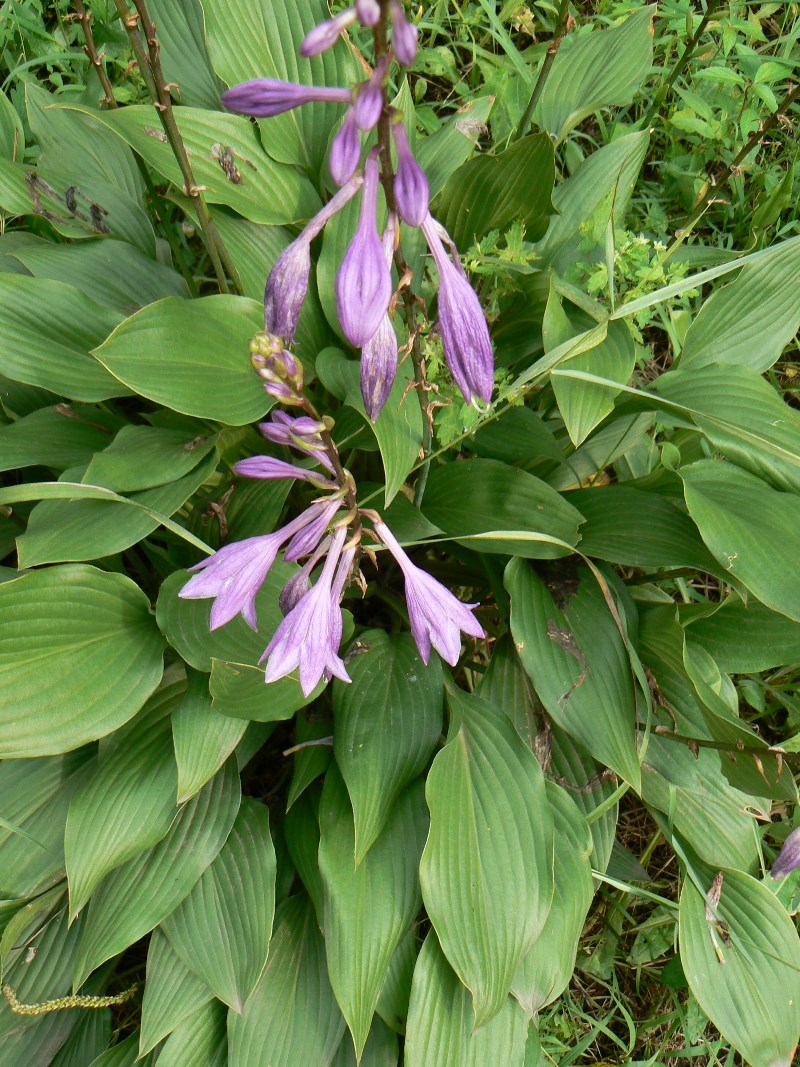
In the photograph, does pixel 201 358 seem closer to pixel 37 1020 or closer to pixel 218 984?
pixel 218 984

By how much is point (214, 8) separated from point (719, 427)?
155cm

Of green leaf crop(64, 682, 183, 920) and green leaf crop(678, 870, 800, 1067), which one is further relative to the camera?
green leaf crop(678, 870, 800, 1067)

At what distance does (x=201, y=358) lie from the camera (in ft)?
5.88

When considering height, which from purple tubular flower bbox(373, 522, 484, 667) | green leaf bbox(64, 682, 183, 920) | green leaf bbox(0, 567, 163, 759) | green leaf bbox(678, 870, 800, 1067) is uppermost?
purple tubular flower bbox(373, 522, 484, 667)

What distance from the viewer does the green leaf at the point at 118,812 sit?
68.6 inches

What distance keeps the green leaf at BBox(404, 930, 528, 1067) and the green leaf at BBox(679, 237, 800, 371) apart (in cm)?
153

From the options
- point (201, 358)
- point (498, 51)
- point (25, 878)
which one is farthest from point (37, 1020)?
point (498, 51)

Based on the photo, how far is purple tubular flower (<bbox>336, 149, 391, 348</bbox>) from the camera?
1110mm

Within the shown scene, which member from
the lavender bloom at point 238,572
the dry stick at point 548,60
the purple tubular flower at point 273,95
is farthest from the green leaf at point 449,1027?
the dry stick at point 548,60

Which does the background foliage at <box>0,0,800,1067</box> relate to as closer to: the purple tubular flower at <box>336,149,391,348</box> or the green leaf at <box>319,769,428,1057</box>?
the green leaf at <box>319,769,428,1057</box>

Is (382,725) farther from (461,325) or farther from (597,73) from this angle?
(597,73)

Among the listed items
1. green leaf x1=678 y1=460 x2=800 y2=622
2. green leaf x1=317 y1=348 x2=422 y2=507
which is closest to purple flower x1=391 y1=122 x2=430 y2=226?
green leaf x1=317 y1=348 x2=422 y2=507

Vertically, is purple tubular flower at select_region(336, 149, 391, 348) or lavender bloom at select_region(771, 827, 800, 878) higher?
purple tubular flower at select_region(336, 149, 391, 348)

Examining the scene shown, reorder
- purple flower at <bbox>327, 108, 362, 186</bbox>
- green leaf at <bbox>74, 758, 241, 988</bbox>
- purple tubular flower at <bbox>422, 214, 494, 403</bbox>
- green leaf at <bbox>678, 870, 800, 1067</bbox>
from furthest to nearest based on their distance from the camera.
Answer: green leaf at <bbox>678, 870, 800, 1067</bbox>, green leaf at <bbox>74, 758, 241, 988</bbox>, purple tubular flower at <bbox>422, 214, 494, 403</bbox>, purple flower at <bbox>327, 108, 362, 186</bbox>
